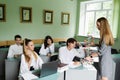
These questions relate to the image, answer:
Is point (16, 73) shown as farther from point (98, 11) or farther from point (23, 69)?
point (98, 11)

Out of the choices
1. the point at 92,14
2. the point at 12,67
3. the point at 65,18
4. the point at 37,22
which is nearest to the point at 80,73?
the point at 12,67

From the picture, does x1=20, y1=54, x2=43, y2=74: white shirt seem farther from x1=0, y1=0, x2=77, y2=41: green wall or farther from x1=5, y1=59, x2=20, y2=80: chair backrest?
x1=0, y1=0, x2=77, y2=41: green wall

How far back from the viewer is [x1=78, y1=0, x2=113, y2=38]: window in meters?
6.02

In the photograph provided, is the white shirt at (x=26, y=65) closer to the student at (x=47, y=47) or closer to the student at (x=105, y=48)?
the student at (x=105, y=48)

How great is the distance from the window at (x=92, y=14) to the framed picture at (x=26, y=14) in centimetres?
253

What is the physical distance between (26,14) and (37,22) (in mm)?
564

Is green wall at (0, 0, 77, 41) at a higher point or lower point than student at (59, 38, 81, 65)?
higher

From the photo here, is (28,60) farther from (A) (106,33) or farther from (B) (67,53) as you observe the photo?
(A) (106,33)

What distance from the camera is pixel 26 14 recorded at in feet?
17.9

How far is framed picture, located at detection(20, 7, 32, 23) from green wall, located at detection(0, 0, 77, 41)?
0.36 ft

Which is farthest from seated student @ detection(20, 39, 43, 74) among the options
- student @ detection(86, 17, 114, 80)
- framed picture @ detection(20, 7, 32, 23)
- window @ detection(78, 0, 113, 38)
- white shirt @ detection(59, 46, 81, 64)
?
window @ detection(78, 0, 113, 38)

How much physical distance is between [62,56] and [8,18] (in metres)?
2.84

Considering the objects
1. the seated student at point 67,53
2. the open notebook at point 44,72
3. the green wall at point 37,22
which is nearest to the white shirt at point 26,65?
the open notebook at point 44,72

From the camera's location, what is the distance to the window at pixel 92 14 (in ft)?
19.7
